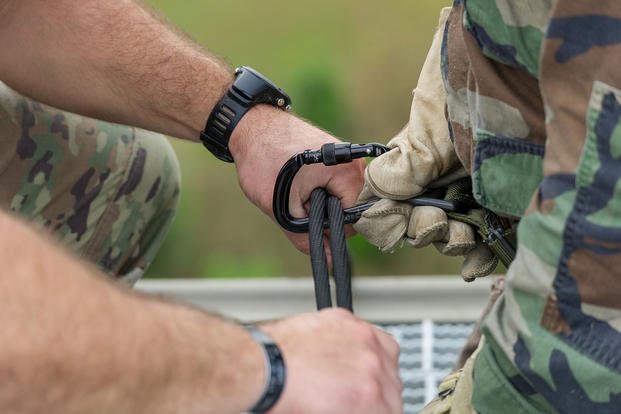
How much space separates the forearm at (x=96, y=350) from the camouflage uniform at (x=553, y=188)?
0.29m

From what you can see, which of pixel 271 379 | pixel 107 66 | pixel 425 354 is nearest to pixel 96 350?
pixel 271 379

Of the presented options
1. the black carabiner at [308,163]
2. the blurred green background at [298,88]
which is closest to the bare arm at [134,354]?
the black carabiner at [308,163]

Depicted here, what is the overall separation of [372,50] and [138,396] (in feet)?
9.85

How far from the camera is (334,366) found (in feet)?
3.72

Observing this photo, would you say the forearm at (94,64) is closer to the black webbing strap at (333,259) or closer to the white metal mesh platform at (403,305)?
the black webbing strap at (333,259)

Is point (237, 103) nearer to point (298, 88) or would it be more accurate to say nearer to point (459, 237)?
point (459, 237)

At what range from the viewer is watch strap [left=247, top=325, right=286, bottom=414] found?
1.09 metres

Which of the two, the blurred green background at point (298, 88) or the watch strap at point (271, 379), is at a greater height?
the watch strap at point (271, 379)

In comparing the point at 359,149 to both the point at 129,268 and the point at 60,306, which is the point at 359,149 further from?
the point at 129,268

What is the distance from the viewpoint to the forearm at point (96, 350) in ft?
3.25

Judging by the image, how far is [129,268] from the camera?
2.15m

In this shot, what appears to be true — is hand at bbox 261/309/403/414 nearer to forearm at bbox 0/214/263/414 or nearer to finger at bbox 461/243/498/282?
forearm at bbox 0/214/263/414

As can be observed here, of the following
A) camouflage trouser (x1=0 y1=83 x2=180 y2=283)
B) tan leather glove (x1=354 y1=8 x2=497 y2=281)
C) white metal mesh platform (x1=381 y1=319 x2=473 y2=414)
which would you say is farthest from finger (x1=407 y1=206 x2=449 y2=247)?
camouflage trouser (x1=0 y1=83 x2=180 y2=283)

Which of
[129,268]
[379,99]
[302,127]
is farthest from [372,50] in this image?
[302,127]
